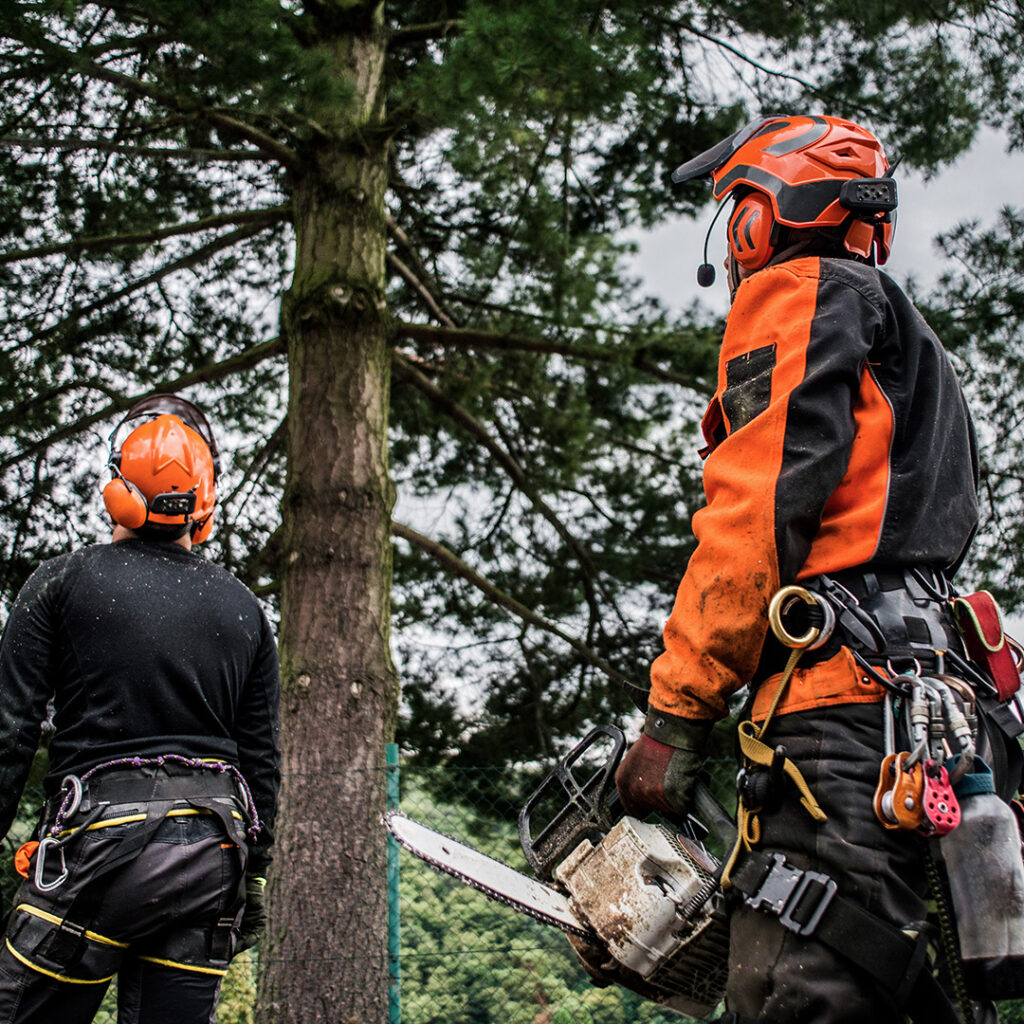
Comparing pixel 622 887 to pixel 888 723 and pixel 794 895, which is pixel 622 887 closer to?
pixel 794 895

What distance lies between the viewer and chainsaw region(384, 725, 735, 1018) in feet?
6.59

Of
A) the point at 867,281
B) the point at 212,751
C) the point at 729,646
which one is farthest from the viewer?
the point at 212,751

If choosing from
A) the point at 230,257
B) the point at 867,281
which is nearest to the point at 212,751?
the point at 867,281

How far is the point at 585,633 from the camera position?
7.46m

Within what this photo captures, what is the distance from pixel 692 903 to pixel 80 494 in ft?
19.4

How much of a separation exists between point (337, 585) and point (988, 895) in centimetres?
383

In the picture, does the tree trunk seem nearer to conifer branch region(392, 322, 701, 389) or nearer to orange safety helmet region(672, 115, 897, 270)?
conifer branch region(392, 322, 701, 389)

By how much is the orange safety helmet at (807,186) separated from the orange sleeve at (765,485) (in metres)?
0.21

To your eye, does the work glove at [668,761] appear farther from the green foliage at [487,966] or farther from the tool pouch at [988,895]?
the green foliage at [487,966]

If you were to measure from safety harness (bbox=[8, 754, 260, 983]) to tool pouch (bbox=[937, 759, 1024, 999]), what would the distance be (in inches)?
68.7

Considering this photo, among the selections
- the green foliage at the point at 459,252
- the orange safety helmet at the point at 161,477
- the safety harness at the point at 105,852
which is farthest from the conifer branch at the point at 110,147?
the safety harness at the point at 105,852

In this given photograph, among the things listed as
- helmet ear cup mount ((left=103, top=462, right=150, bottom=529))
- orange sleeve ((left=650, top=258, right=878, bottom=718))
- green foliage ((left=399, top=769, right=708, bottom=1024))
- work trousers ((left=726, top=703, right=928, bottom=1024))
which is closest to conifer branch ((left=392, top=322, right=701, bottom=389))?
green foliage ((left=399, top=769, right=708, bottom=1024))

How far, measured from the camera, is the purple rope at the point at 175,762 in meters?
2.51

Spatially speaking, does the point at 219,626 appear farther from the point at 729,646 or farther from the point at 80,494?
the point at 80,494
